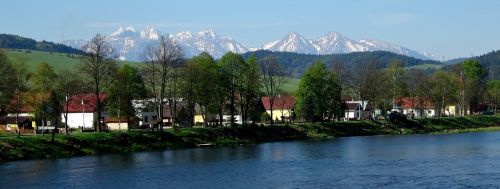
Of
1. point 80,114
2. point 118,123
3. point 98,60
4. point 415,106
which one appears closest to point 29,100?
point 98,60

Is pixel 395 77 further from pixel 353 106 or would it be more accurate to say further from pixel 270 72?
pixel 270 72

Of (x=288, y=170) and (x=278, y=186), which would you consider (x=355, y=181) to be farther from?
(x=288, y=170)

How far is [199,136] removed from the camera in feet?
314

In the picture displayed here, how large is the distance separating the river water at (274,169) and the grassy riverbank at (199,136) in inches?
172

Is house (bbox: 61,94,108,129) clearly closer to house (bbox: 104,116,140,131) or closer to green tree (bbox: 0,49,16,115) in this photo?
house (bbox: 104,116,140,131)

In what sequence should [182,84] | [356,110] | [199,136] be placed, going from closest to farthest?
[199,136] < [182,84] < [356,110]

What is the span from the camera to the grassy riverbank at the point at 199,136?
7556 centimetres

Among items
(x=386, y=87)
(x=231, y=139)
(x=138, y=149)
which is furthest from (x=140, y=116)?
(x=386, y=87)

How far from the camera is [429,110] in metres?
173

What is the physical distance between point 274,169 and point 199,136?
121ft

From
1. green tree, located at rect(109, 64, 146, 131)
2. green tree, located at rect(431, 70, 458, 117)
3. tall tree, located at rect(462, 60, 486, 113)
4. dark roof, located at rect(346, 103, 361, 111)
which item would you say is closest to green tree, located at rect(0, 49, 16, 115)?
green tree, located at rect(109, 64, 146, 131)

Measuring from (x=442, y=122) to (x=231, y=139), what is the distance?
54353 mm

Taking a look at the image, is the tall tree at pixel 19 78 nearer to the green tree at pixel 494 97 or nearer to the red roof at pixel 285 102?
the red roof at pixel 285 102

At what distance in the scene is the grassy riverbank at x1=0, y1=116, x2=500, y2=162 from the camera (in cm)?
7556
